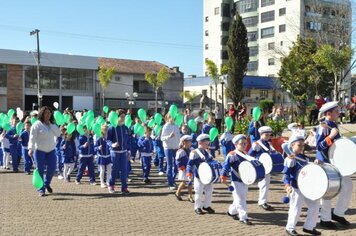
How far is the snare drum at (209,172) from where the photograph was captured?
8.35 metres

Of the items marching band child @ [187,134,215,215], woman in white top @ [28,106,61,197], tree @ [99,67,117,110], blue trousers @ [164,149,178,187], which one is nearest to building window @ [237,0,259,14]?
tree @ [99,67,117,110]

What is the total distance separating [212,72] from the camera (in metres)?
48.2

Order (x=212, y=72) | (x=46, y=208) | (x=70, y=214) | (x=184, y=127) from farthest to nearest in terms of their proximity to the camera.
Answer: (x=212, y=72), (x=184, y=127), (x=46, y=208), (x=70, y=214)

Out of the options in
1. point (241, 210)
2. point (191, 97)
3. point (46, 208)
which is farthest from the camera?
point (191, 97)

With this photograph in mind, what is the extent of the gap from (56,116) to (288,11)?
57.3m

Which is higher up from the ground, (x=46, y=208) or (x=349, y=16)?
(x=349, y=16)

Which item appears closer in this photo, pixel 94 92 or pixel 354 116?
pixel 354 116

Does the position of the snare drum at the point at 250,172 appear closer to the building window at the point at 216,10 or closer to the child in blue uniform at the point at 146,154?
the child in blue uniform at the point at 146,154

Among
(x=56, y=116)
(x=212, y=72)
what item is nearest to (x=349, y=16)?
(x=212, y=72)

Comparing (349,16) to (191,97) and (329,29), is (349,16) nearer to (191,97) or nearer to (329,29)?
(329,29)

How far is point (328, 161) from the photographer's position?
762cm

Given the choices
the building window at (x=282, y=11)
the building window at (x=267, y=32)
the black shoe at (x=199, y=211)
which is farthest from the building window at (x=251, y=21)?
the black shoe at (x=199, y=211)

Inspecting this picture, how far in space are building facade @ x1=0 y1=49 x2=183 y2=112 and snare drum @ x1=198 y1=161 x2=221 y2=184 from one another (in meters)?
34.2

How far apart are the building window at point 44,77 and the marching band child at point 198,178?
4171 cm
